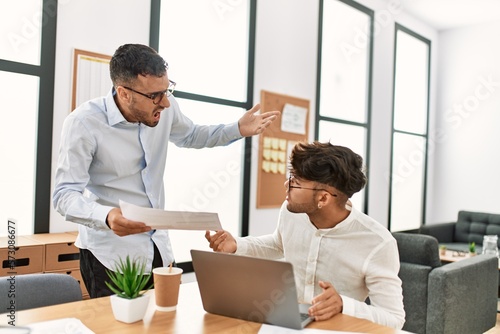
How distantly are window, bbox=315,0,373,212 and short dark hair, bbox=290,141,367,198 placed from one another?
130 inches

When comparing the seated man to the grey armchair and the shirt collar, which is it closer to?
the shirt collar

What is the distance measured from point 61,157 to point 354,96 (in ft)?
14.4

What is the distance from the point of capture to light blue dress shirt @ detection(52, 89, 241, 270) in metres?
1.64

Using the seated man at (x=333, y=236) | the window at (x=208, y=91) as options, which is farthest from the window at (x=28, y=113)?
the seated man at (x=333, y=236)

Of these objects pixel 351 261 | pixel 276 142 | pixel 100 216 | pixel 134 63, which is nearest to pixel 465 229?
pixel 276 142

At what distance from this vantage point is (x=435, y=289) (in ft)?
9.28

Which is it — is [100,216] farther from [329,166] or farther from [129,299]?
[329,166]

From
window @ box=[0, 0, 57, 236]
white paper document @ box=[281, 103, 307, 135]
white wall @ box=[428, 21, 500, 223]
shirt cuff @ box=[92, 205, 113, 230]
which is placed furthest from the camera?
white wall @ box=[428, 21, 500, 223]

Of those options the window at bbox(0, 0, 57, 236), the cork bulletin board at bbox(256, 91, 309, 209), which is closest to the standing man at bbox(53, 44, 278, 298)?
the window at bbox(0, 0, 57, 236)

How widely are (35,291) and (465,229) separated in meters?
5.41

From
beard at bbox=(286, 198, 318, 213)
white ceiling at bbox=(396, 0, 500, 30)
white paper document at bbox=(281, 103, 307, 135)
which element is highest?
white ceiling at bbox=(396, 0, 500, 30)

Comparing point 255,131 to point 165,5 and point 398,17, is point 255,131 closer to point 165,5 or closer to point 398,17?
point 165,5

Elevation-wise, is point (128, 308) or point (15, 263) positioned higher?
point (128, 308)

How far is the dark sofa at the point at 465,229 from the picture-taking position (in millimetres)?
5484
